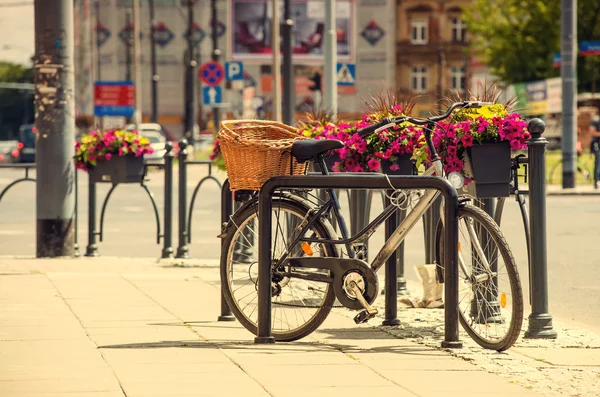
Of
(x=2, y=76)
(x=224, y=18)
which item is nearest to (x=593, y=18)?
(x=224, y=18)

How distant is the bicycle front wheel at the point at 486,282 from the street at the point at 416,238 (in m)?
1.68

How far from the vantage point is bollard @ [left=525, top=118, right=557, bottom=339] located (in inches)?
297

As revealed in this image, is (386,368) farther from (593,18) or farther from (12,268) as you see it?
(593,18)

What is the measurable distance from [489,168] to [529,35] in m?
54.3

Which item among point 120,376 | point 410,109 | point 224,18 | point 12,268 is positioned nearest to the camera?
point 120,376

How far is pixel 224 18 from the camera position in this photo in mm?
92625

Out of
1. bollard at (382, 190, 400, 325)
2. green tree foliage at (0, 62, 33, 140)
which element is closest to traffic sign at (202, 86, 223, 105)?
bollard at (382, 190, 400, 325)

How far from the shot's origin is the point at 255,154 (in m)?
7.32

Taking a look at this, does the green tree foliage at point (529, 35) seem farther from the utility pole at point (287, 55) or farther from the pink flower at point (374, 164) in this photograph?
the pink flower at point (374, 164)

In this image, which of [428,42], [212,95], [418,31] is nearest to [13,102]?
[418,31]

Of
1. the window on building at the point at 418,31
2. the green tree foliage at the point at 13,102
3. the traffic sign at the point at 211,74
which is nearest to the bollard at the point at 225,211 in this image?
the traffic sign at the point at 211,74

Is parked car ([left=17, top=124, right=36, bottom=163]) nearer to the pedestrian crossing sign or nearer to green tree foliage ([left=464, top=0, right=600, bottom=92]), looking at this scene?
green tree foliage ([left=464, top=0, right=600, bottom=92])

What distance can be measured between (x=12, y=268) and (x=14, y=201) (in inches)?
578

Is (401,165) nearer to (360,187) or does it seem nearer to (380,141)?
(380,141)
